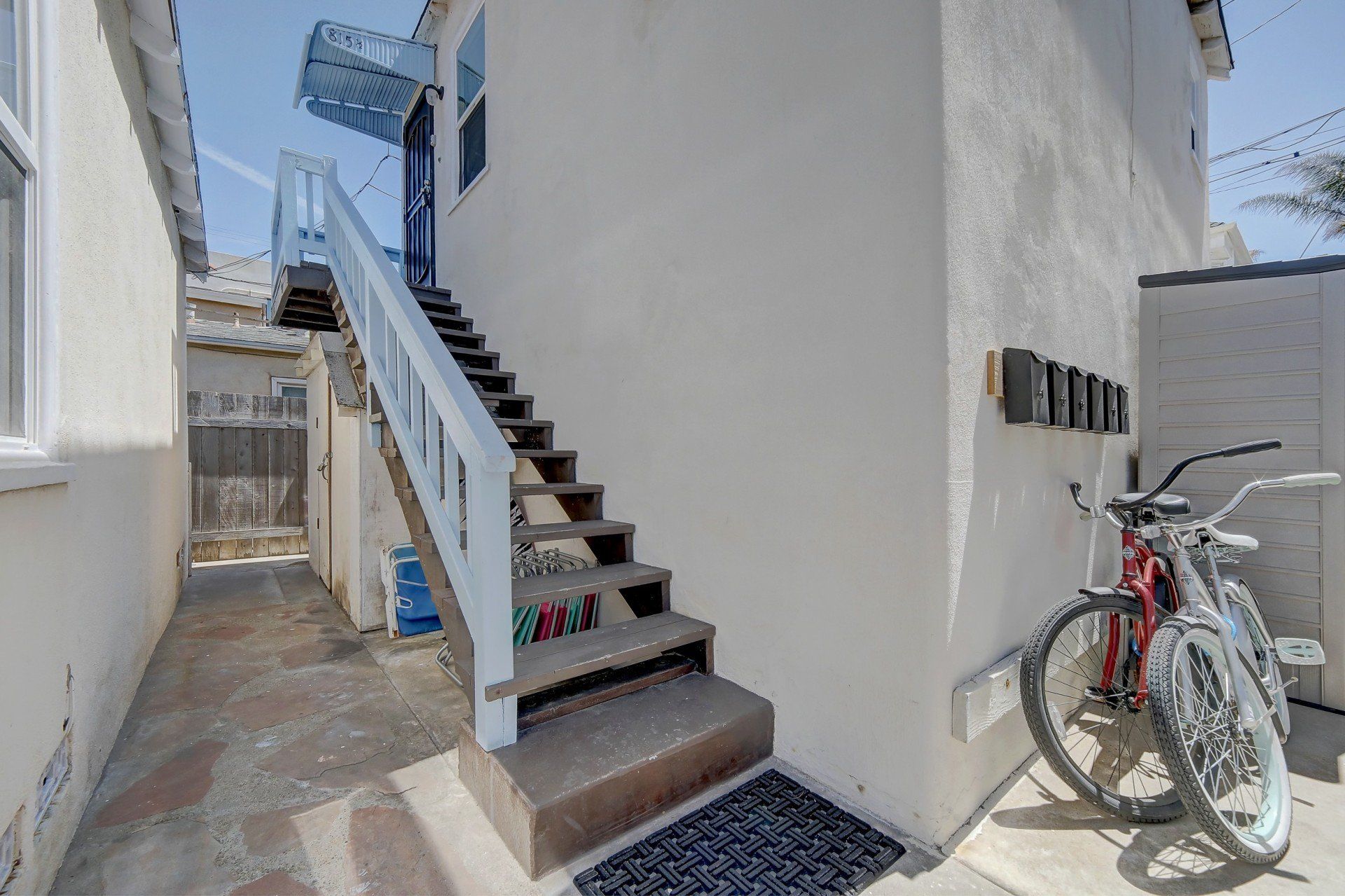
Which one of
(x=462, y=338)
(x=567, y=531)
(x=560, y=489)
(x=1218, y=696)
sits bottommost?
(x=1218, y=696)

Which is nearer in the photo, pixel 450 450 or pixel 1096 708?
pixel 450 450

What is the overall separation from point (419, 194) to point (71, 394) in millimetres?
5134

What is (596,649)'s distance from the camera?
217 cm

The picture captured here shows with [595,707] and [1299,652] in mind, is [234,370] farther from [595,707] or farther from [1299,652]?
[1299,652]

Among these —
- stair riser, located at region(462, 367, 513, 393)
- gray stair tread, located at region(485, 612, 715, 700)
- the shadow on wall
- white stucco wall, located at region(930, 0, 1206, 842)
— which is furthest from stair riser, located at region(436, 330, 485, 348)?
the shadow on wall

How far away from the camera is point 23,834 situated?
4.54 ft

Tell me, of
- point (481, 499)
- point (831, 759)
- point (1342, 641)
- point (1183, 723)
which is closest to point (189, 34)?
point (481, 499)

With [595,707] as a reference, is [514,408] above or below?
above

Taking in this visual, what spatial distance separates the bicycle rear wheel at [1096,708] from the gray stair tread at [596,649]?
1.21 metres

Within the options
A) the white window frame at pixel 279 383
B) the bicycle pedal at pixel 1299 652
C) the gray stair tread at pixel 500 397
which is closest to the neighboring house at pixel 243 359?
the white window frame at pixel 279 383

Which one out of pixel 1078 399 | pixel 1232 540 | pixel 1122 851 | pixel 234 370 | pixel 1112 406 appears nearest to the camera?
pixel 1122 851

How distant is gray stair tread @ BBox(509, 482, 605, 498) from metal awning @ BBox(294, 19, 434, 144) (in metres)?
4.93

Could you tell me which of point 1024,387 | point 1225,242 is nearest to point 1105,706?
point 1024,387

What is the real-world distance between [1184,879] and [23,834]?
307 cm
